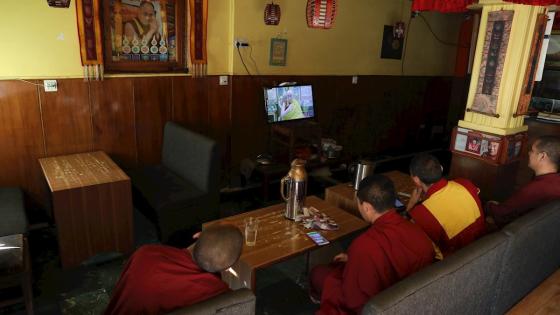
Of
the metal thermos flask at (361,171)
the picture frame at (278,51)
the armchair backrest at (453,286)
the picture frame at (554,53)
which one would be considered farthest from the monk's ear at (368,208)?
the picture frame at (554,53)

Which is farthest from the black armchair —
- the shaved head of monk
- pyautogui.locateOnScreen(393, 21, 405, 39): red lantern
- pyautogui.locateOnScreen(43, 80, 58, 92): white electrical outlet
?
pyautogui.locateOnScreen(393, 21, 405, 39): red lantern

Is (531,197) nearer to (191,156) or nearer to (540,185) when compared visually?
(540,185)

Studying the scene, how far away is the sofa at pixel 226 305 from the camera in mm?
1210

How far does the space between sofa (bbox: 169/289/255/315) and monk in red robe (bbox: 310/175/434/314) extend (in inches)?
22.7

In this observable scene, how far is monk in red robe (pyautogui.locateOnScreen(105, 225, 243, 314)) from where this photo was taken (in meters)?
1.44

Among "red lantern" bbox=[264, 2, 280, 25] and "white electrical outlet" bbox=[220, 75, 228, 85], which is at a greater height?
"red lantern" bbox=[264, 2, 280, 25]

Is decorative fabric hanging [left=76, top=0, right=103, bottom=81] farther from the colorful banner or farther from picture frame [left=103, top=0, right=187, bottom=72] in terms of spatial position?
the colorful banner

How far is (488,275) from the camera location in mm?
1802

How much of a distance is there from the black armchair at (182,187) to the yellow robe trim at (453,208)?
1681mm

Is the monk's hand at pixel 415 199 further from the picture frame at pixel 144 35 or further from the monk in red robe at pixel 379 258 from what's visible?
the picture frame at pixel 144 35

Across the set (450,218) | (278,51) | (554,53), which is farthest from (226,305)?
(554,53)

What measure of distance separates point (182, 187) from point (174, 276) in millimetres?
1944

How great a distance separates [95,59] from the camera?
3418 mm

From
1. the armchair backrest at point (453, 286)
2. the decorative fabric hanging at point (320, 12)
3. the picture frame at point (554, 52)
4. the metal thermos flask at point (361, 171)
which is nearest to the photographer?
the armchair backrest at point (453, 286)
